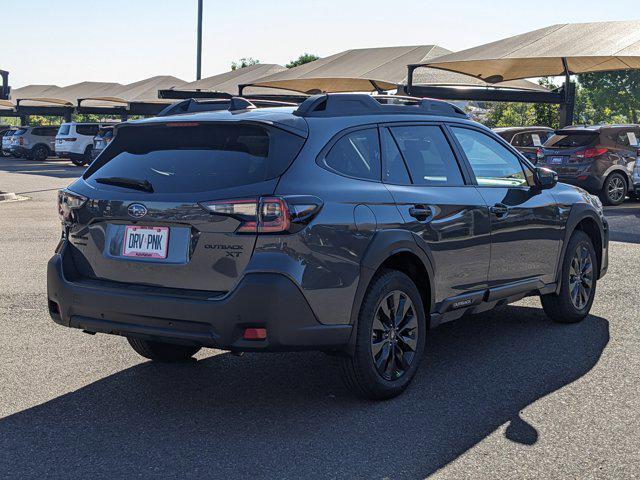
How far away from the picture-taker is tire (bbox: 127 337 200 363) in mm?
6109

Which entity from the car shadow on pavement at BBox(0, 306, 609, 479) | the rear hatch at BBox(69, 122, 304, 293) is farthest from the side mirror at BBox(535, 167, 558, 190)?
the rear hatch at BBox(69, 122, 304, 293)

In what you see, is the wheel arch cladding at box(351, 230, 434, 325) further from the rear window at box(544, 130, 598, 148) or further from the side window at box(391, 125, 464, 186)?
the rear window at box(544, 130, 598, 148)

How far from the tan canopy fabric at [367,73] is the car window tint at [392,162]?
24246mm

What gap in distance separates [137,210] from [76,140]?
35.9 m

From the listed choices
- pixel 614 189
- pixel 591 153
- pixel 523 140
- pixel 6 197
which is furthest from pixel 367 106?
pixel 523 140

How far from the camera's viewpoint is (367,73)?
31.3m

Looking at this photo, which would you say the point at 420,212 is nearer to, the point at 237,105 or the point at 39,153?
the point at 237,105

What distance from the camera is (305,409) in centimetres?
519

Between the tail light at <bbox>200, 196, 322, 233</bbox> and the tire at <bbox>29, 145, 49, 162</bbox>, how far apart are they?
42.6 m

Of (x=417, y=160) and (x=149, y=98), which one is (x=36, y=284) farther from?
(x=149, y=98)

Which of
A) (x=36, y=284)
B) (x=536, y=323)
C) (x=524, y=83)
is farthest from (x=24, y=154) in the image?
(x=536, y=323)

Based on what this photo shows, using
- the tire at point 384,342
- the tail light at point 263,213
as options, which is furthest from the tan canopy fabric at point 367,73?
the tail light at point 263,213

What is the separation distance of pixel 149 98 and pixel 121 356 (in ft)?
129

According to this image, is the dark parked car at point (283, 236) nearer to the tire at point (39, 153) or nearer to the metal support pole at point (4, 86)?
the tire at point (39, 153)
